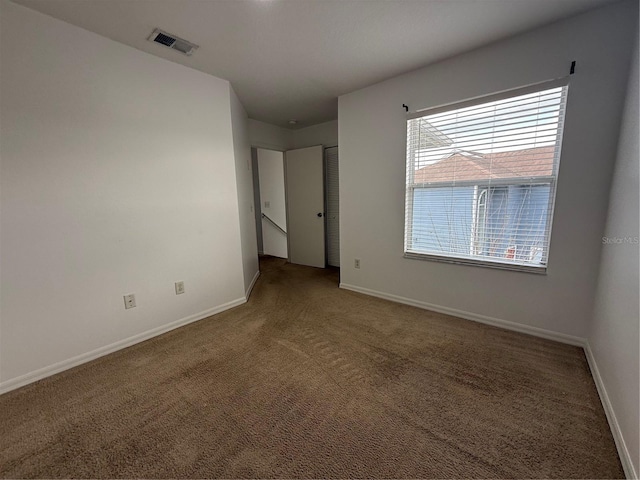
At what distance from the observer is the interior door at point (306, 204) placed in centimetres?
436

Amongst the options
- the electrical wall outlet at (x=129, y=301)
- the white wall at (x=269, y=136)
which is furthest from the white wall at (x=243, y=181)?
the electrical wall outlet at (x=129, y=301)

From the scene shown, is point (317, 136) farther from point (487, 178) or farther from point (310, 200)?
point (487, 178)

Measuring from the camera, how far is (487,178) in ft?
7.58

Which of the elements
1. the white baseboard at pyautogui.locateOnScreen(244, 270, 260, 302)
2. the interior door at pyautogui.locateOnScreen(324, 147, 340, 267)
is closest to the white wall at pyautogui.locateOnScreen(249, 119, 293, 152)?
the interior door at pyautogui.locateOnScreen(324, 147, 340, 267)

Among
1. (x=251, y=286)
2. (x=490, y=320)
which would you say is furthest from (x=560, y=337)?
(x=251, y=286)

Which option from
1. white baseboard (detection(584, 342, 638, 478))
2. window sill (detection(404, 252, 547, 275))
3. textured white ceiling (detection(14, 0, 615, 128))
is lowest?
white baseboard (detection(584, 342, 638, 478))

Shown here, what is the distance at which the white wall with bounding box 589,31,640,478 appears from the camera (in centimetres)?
118

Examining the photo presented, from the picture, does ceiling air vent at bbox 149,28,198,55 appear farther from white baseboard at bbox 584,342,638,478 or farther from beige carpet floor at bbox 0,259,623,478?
white baseboard at bbox 584,342,638,478

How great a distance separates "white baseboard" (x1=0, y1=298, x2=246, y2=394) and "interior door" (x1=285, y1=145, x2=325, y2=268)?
216 centimetres

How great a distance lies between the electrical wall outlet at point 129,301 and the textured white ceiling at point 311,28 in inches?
78.3

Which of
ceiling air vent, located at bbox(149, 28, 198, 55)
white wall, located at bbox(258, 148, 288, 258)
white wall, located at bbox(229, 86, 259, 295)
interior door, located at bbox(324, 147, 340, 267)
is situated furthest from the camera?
white wall, located at bbox(258, 148, 288, 258)

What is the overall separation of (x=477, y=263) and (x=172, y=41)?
3165mm

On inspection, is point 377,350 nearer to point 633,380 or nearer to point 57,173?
point 633,380

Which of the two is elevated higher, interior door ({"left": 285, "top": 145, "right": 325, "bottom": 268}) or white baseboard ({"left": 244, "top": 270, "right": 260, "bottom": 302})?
interior door ({"left": 285, "top": 145, "right": 325, "bottom": 268})
